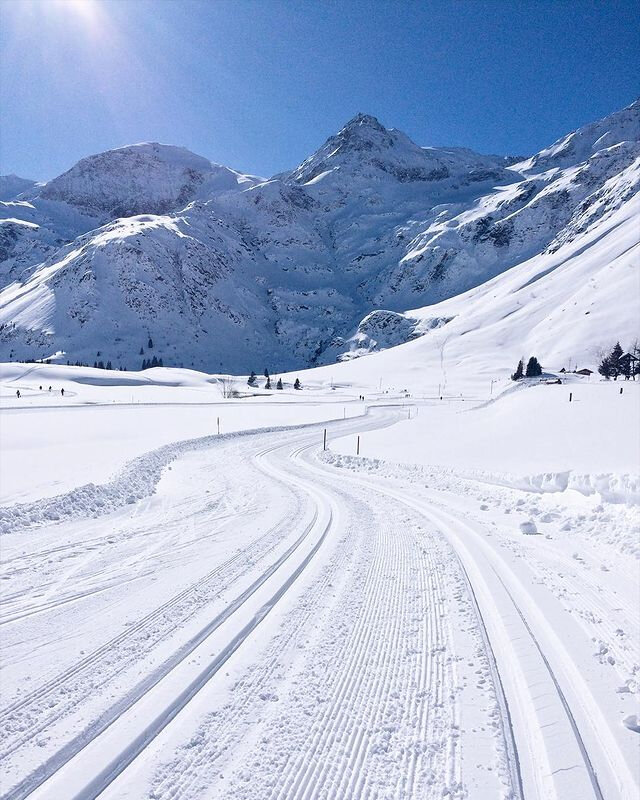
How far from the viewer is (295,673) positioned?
4348 millimetres

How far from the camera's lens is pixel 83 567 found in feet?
22.5

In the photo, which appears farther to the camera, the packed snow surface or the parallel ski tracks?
the packed snow surface

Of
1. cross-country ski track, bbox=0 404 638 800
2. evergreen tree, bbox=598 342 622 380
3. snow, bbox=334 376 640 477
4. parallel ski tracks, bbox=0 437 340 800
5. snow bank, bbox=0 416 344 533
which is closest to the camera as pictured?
parallel ski tracks, bbox=0 437 340 800

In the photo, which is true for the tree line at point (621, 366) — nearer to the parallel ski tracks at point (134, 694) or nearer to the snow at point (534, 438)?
the snow at point (534, 438)

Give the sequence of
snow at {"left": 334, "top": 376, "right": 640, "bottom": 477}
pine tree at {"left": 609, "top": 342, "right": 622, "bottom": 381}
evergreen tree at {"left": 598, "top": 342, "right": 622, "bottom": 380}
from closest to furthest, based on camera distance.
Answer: snow at {"left": 334, "top": 376, "right": 640, "bottom": 477}, pine tree at {"left": 609, "top": 342, "right": 622, "bottom": 381}, evergreen tree at {"left": 598, "top": 342, "right": 622, "bottom": 380}

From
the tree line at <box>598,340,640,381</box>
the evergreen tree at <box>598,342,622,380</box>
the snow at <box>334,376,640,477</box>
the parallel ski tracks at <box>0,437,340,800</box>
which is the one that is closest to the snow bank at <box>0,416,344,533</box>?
the parallel ski tracks at <box>0,437,340,800</box>

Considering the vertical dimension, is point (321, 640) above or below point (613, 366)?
below

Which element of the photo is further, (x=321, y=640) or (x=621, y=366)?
(x=621, y=366)

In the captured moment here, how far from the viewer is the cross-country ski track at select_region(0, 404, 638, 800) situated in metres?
3.18

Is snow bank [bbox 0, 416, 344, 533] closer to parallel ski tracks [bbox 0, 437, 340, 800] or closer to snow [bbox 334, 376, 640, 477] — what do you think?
parallel ski tracks [bbox 0, 437, 340, 800]

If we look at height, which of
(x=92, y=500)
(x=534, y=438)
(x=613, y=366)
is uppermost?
(x=613, y=366)

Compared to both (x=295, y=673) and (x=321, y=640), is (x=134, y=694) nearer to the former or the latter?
(x=295, y=673)

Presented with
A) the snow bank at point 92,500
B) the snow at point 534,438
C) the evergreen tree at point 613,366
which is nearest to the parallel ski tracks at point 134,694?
the snow bank at point 92,500

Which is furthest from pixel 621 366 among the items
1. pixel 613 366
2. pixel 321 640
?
pixel 321 640
